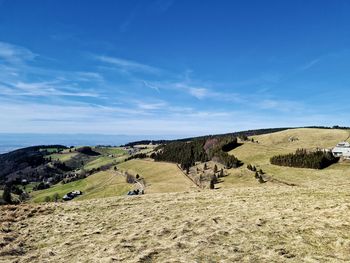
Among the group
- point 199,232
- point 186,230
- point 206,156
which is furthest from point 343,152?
point 199,232

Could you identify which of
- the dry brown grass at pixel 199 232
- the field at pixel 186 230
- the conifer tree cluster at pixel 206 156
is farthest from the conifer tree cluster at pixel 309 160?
the dry brown grass at pixel 199 232

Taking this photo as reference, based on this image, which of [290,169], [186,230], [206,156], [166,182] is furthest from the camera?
[206,156]

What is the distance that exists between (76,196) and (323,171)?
119650mm

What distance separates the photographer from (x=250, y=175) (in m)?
104

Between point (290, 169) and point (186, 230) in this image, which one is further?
point (290, 169)

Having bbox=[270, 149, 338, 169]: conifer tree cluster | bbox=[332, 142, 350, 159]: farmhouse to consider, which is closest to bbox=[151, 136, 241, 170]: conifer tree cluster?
bbox=[270, 149, 338, 169]: conifer tree cluster

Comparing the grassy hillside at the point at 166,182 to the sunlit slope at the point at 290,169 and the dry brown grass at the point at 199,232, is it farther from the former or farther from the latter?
the dry brown grass at the point at 199,232

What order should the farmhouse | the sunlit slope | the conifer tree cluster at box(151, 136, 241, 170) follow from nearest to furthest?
the sunlit slope < the farmhouse < the conifer tree cluster at box(151, 136, 241, 170)

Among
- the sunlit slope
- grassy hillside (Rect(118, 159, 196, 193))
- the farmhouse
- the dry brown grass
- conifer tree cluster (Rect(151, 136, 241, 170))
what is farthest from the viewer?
conifer tree cluster (Rect(151, 136, 241, 170))

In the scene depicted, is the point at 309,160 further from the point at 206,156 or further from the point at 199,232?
the point at 199,232

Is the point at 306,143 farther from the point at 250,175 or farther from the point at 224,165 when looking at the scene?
the point at 250,175

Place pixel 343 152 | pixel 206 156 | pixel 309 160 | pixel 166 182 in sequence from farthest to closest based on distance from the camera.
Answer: pixel 206 156
pixel 166 182
pixel 343 152
pixel 309 160

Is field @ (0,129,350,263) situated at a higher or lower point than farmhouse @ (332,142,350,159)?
lower

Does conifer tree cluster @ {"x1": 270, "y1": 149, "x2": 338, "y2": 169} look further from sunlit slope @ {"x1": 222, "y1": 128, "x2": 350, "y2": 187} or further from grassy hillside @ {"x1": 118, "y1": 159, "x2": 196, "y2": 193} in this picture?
grassy hillside @ {"x1": 118, "y1": 159, "x2": 196, "y2": 193}
